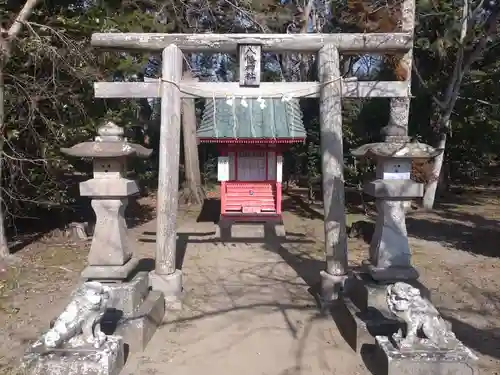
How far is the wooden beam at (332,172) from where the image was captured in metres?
6.04

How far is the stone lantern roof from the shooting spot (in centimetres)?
514

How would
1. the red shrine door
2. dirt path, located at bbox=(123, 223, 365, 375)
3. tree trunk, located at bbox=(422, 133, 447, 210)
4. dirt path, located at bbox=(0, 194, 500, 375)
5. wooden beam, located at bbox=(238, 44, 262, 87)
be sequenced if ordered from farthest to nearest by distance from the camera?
tree trunk, located at bbox=(422, 133, 447, 210) < the red shrine door < wooden beam, located at bbox=(238, 44, 262, 87) < dirt path, located at bbox=(0, 194, 500, 375) < dirt path, located at bbox=(123, 223, 365, 375)

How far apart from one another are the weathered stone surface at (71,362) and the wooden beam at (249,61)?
385 cm

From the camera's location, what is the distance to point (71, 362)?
3.90 metres

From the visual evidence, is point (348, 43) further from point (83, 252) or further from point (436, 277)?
point (83, 252)

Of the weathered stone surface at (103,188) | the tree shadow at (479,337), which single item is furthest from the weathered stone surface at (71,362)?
the tree shadow at (479,337)

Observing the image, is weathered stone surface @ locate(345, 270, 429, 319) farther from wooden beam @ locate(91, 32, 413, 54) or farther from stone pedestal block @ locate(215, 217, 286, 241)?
stone pedestal block @ locate(215, 217, 286, 241)

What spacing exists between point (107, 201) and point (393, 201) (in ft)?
10.6

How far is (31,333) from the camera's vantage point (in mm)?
5359

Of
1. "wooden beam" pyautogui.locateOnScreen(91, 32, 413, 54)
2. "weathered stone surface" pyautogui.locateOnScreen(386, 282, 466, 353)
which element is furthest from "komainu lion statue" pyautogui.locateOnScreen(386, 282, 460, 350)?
"wooden beam" pyautogui.locateOnScreen(91, 32, 413, 54)

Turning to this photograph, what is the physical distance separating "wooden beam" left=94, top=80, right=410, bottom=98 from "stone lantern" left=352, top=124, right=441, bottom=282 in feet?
3.89

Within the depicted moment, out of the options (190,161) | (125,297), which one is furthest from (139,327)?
(190,161)

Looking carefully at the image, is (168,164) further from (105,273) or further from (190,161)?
(190,161)

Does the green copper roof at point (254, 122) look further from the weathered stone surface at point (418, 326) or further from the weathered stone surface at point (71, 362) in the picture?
the weathered stone surface at point (71, 362)
